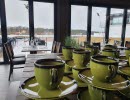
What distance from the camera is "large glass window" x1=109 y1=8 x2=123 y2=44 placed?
22.1 feet

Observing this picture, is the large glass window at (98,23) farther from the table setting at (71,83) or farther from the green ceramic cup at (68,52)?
the table setting at (71,83)

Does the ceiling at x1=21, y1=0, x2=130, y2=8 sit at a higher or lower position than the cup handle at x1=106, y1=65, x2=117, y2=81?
higher

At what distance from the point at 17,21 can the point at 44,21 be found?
1027 millimetres

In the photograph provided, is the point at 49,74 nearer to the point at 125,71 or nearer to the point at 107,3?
the point at 125,71

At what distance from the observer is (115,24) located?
6832 millimetres

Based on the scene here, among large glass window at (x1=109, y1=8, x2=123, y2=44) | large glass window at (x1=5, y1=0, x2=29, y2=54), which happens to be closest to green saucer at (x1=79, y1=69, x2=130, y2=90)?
large glass window at (x1=5, y1=0, x2=29, y2=54)

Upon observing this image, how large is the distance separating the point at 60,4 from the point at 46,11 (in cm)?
64

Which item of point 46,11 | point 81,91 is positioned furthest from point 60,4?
point 81,91

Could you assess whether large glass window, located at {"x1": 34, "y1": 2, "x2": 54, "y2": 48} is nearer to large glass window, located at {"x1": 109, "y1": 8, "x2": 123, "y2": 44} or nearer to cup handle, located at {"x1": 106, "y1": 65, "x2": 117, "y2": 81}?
large glass window, located at {"x1": 109, "y1": 8, "x2": 123, "y2": 44}

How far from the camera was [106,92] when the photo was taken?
0.62 meters

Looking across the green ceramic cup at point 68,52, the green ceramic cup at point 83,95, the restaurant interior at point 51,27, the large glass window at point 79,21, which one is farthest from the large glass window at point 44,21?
the green ceramic cup at point 83,95

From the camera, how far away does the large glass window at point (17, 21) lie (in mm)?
5387

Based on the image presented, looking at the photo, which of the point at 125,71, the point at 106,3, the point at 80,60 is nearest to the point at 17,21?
the point at 106,3

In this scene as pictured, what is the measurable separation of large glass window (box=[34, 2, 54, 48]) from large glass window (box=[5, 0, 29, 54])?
0.38 meters
